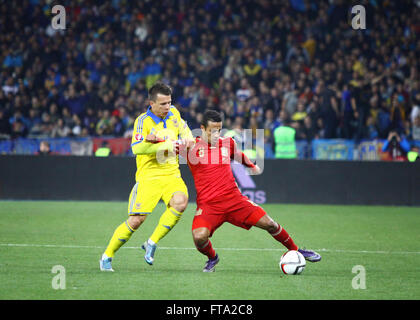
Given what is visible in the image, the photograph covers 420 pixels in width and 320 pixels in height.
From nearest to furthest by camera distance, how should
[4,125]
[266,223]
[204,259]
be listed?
[266,223] < [204,259] < [4,125]

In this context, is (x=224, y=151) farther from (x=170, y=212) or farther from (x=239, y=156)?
(x=170, y=212)

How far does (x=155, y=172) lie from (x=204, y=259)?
1.40 m

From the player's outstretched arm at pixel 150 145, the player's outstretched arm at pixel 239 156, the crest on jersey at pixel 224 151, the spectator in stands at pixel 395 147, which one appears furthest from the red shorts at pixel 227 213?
the spectator in stands at pixel 395 147

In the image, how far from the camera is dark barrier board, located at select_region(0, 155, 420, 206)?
1580 centimetres

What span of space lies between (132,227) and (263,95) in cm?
1138

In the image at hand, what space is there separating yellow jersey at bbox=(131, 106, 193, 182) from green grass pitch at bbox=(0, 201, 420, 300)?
1071 mm

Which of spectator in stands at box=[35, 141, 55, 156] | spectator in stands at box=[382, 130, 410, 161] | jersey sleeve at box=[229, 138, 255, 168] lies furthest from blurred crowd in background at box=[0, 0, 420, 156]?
jersey sleeve at box=[229, 138, 255, 168]

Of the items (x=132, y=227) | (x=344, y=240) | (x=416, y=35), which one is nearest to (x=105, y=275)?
(x=132, y=227)

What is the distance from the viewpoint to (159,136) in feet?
25.4

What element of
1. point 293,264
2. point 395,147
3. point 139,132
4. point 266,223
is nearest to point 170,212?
point 139,132

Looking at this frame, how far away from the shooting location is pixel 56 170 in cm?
1619

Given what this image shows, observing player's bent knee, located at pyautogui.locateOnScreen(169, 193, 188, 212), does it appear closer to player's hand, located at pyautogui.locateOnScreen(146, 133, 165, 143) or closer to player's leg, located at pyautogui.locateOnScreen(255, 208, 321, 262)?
player's hand, located at pyautogui.locateOnScreen(146, 133, 165, 143)

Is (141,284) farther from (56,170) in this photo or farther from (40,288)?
(56,170)

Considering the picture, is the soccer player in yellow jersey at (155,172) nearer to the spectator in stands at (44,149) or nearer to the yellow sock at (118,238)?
the yellow sock at (118,238)
